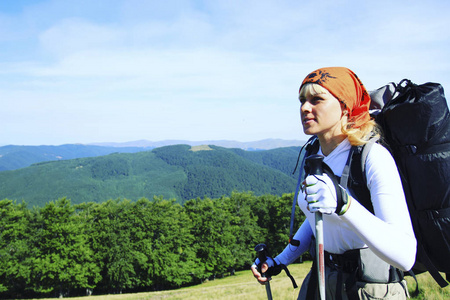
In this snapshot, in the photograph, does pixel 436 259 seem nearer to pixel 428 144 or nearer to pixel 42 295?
pixel 428 144

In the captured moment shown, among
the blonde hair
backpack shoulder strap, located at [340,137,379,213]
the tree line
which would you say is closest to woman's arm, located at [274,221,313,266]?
backpack shoulder strap, located at [340,137,379,213]

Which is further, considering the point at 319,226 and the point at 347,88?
the point at 347,88

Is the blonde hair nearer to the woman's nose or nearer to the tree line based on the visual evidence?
the woman's nose

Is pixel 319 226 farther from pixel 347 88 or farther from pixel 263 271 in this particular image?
pixel 263 271

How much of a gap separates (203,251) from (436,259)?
45100 millimetres

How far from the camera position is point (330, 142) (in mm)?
2322

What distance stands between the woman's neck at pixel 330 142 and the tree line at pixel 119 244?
131 ft

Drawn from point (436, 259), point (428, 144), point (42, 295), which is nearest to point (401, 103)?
point (428, 144)

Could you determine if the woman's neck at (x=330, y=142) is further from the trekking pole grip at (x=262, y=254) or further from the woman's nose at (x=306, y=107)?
the trekking pole grip at (x=262, y=254)

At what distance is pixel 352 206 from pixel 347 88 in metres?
0.85

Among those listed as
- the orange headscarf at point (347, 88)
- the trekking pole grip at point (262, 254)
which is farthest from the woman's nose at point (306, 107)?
the trekking pole grip at point (262, 254)

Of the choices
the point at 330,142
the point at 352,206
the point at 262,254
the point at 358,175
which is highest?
the point at 330,142

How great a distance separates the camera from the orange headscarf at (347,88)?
217 cm

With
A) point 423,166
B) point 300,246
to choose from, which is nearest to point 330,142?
point 423,166
